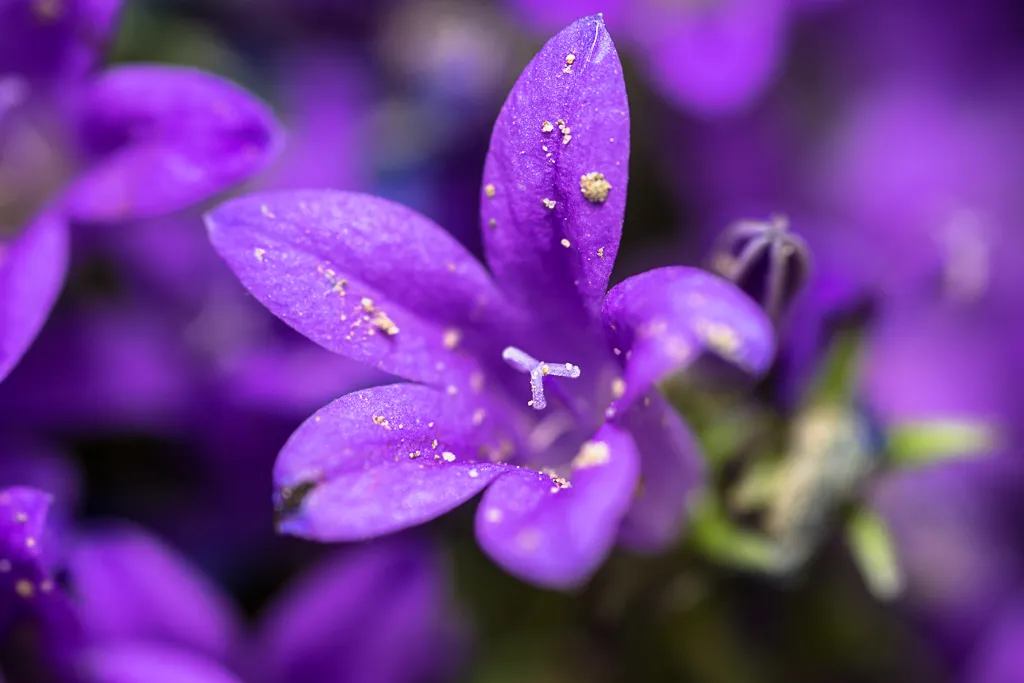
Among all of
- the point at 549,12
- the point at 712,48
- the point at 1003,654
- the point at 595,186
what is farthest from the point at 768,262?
the point at 1003,654

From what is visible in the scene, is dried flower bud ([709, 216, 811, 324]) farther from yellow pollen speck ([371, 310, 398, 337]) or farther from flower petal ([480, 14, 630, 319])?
yellow pollen speck ([371, 310, 398, 337])

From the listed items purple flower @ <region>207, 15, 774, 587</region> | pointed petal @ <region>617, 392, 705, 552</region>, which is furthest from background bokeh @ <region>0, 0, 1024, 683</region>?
purple flower @ <region>207, 15, 774, 587</region>

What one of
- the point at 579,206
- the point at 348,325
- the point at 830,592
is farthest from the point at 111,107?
the point at 830,592

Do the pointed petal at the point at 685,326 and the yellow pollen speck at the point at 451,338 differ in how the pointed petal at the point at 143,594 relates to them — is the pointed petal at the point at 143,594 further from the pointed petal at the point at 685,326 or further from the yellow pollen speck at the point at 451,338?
the pointed petal at the point at 685,326

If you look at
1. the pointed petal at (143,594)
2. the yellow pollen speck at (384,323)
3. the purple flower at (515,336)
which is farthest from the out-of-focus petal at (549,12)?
the pointed petal at (143,594)

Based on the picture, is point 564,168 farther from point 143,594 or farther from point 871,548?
point 143,594
